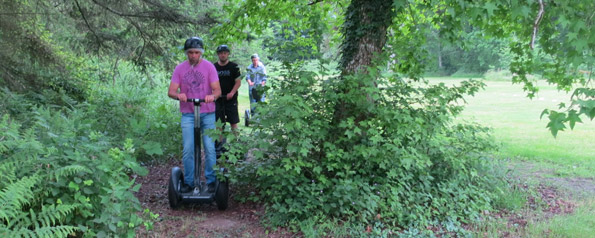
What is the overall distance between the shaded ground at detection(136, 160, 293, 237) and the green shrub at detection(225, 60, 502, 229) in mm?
198

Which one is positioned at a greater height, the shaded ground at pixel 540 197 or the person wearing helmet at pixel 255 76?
the person wearing helmet at pixel 255 76

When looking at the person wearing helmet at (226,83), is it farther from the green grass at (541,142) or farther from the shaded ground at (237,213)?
the green grass at (541,142)

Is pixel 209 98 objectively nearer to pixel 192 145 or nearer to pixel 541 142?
pixel 192 145

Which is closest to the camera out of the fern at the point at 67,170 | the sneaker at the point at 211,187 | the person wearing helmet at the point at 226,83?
the fern at the point at 67,170

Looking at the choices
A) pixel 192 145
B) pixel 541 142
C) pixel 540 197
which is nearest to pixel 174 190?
pixel 192 145

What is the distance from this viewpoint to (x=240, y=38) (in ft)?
26.0

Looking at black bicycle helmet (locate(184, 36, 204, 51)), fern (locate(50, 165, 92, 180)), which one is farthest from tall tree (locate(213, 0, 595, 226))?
fern (locate(50, 165, 92, 180))

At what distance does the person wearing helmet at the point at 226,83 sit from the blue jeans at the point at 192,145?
1292mm

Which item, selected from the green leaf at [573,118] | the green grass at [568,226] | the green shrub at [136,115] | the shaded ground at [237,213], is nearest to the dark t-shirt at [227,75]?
the green shrub at [136,115]

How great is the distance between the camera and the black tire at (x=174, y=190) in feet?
16.6

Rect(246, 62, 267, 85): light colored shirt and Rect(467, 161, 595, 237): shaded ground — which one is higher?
Rect(246, 62, 267, 85): light colored shirt

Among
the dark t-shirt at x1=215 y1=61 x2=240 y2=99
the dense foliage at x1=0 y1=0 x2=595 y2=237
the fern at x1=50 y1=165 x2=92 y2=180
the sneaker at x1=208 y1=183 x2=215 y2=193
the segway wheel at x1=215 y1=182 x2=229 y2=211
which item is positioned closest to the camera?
the fern at x1=50 y1=165 x2=92 y2=180

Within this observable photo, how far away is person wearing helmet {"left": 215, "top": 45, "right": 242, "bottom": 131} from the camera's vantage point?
6.68 m

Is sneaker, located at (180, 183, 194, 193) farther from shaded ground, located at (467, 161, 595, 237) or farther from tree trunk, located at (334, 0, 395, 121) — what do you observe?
shaded ground, located at (467, 161, 595, 237)
